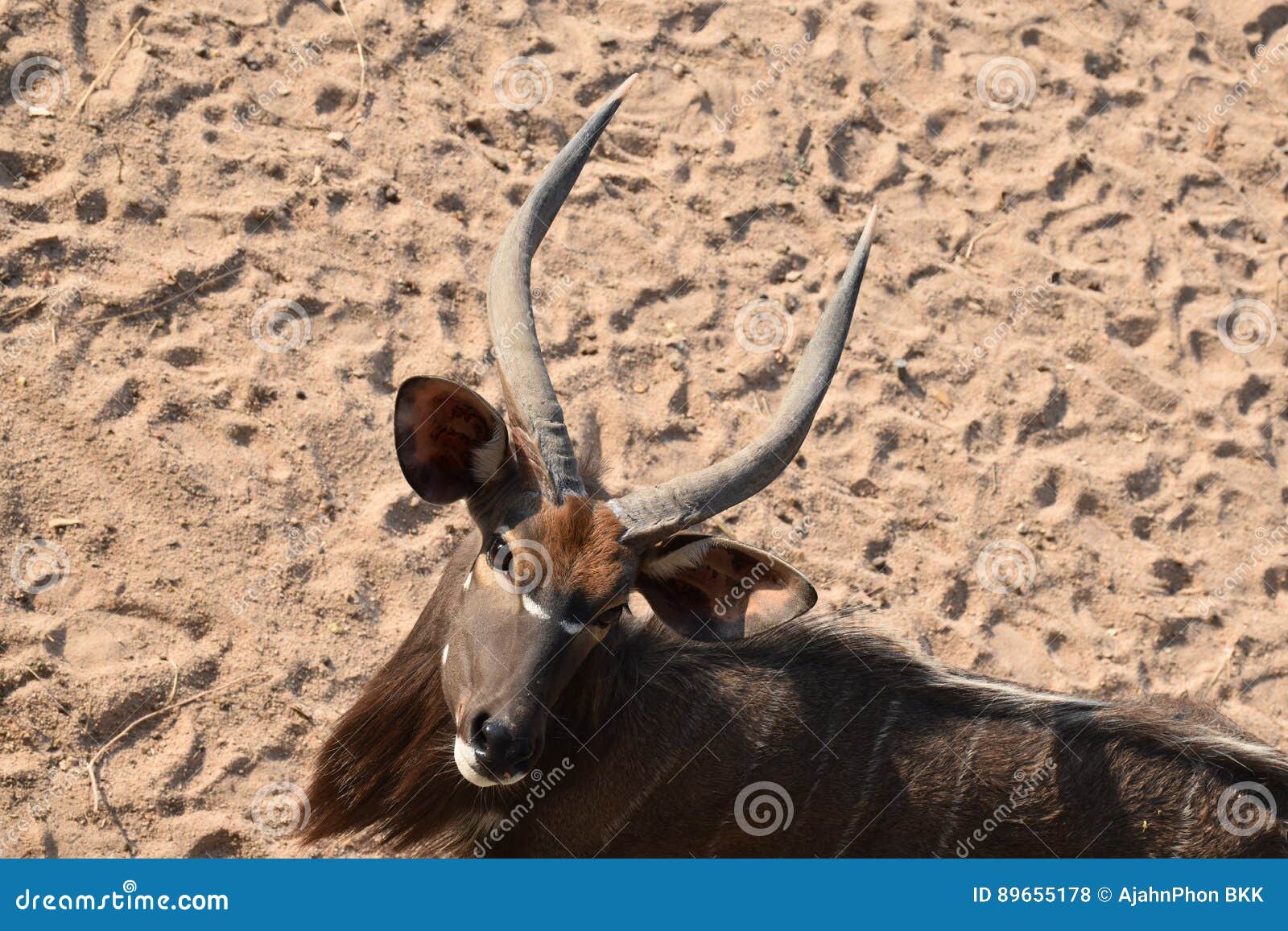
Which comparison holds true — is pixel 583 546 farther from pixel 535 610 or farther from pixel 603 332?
pixel 603 332

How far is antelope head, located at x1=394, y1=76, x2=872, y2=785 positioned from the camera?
174 inches

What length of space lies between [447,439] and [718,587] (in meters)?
1.15

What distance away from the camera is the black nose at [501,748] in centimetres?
429

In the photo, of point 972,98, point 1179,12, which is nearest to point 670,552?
point 972,98

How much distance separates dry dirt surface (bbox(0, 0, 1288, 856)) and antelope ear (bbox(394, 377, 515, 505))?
1.75m

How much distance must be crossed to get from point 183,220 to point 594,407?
244 centimetres

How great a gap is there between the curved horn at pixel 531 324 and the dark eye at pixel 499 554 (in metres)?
0.27

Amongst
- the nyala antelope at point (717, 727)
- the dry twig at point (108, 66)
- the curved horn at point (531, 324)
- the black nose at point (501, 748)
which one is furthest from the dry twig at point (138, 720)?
the dry twig at point (108, 66)

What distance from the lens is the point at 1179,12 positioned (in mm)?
10258

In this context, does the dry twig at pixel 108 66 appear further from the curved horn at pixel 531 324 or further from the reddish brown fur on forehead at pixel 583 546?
the reddish brown fur on forehead at pixel 583 546

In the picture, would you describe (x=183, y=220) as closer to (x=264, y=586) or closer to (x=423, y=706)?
(x=264, y=586)

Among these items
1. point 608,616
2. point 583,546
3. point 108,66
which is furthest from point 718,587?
point 108,66

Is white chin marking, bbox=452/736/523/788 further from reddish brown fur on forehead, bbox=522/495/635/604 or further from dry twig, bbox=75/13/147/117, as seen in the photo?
dry twig, bbox=75/13/147/117

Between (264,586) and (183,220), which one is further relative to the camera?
(183,220)
